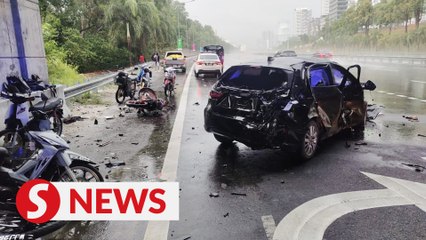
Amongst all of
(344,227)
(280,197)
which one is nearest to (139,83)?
(280,197)

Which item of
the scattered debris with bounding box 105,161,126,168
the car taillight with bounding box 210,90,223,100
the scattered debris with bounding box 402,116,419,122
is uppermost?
the car taillight with bounding box 210,90,223,100

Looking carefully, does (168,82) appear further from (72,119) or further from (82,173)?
(82,173)

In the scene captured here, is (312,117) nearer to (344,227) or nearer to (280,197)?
(280,197)

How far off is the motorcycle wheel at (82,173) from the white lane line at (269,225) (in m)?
2.10

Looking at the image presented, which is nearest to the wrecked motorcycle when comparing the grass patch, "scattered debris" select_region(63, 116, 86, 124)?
"scattered debris" select_region(63, 116, 86, 124)

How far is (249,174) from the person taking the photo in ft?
17.6

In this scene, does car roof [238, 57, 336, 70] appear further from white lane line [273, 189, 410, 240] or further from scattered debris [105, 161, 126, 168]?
scattered debris [105, 161, 126, 168]

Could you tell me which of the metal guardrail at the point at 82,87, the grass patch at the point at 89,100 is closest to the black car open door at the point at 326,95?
the metal guardrail at the point at 82,87

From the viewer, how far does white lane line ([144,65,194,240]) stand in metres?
3.67

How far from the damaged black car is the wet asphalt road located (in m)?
0.46

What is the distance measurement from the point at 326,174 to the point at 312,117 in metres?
1.05

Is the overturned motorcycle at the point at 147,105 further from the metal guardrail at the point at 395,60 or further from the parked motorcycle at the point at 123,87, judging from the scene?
the metal guardrail at the point at 395,60

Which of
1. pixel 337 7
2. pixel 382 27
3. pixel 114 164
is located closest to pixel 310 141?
pixel 114 164

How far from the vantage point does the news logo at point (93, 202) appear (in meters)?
3.46
